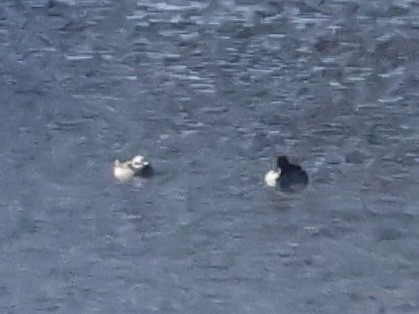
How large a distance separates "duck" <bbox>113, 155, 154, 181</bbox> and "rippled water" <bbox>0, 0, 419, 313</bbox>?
0.02m

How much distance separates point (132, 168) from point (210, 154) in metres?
0.16

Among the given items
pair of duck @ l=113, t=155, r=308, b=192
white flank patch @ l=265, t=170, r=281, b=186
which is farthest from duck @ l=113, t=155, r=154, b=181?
white flank patch @ l=265, t=170, r=281, b=186

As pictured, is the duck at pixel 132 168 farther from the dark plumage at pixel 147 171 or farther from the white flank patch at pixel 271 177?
the white flank patch at pixel 271 177

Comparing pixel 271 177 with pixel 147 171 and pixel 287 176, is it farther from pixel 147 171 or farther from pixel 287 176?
pixel 147 171

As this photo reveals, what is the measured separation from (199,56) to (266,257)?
0.43 m

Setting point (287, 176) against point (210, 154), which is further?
point (210, 154)

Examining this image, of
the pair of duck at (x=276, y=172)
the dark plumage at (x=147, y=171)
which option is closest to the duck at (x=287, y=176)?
the pair of duck at (x=276, y=172)

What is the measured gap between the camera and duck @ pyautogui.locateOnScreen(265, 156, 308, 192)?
1952 millimetres

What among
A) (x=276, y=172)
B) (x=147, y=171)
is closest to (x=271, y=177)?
(x=276, y=172)

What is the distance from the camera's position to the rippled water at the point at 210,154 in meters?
1.94

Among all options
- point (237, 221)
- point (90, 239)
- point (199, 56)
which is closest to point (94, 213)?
point (90, 239)

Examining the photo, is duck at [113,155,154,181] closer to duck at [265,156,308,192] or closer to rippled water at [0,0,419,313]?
rippled water at [0,0,419,313]

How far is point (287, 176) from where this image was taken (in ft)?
6.33

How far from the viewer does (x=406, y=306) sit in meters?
1.91
